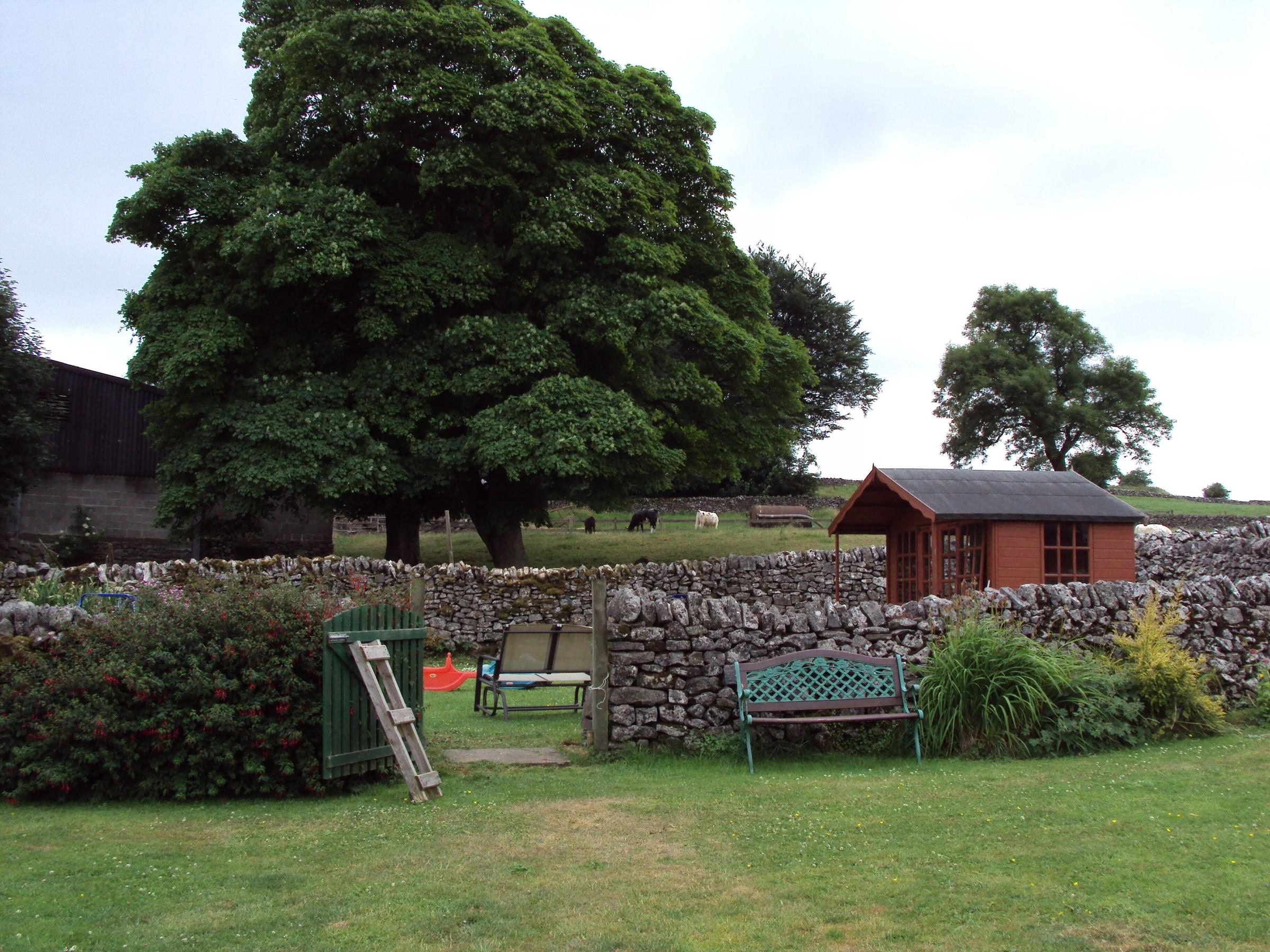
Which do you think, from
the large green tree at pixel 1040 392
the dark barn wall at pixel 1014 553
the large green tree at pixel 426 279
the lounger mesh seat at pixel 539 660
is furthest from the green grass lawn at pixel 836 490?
the lounger mesh seat at pixel 539 660

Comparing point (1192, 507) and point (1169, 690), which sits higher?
point (1192, 507)

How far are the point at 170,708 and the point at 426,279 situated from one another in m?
15.9

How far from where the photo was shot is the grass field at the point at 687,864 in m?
4.84

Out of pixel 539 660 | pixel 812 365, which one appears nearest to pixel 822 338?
pixel 812 365

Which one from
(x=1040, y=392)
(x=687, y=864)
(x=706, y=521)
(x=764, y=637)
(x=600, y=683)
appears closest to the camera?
(x=687, y=864)

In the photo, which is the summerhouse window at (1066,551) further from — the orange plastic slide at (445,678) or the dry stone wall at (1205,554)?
the orange plastic slide at (445,678)

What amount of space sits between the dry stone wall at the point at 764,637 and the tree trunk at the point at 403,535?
16513 millimetres

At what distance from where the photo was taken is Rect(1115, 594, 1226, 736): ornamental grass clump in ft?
31.6

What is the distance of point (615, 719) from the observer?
9664 mm

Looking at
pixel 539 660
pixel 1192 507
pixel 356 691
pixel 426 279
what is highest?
pixel 426 279

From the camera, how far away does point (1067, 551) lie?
15.6 metres

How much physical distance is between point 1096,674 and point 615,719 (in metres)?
4.61

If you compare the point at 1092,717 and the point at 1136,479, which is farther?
the point at 1136,479

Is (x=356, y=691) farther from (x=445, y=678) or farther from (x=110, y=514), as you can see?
(x=110, y=514)
